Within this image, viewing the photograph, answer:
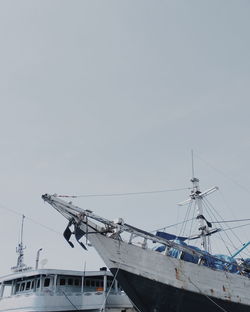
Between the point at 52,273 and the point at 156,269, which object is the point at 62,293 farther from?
the point at 156,269

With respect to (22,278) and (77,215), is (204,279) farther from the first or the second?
(22,278)

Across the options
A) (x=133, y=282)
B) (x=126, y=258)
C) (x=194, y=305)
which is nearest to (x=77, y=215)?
(x=126, y=258)

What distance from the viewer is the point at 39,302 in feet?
68.7

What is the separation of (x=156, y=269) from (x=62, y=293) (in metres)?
8.27

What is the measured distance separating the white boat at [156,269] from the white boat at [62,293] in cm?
457

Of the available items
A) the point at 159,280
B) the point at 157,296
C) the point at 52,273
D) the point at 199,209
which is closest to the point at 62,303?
the point at 52,273

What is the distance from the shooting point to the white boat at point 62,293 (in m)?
21.3

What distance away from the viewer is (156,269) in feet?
56.2

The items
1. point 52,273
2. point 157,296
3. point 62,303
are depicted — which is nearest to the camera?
point 157,296

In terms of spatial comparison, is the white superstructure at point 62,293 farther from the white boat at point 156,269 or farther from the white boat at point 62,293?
the white boat at point 156,269

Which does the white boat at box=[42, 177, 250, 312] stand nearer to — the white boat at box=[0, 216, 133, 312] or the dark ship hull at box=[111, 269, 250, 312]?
the dark ship hull at box=[111, 269, 250, 312]

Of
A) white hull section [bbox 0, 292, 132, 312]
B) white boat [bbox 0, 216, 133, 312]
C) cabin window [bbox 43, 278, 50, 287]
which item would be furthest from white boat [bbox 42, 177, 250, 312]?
cabin window [bbox 43, 278, 50, 287]

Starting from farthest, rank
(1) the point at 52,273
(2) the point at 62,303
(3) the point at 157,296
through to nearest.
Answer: (1) the point at 52,273 < (2) the point at 62,303 < (3) the point at 157,296

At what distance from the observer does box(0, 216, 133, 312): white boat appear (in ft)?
69.9
